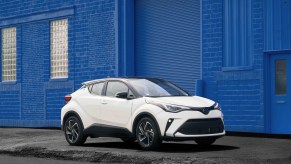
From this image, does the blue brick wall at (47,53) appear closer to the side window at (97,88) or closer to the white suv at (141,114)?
the side window at (97,88)

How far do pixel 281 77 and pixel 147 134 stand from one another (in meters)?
5.54

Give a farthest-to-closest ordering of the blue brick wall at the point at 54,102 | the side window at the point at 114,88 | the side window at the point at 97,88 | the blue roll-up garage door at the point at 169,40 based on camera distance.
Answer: the blue brick wall at the point at 54,102
the blue roll-up garage door at the point at 169,40
the side window at the point at 97,88
the side window at the point at 114,88

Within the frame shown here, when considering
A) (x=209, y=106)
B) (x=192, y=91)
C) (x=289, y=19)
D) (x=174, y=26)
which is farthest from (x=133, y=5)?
(x=209, y=106)

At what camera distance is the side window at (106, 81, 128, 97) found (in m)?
14.0

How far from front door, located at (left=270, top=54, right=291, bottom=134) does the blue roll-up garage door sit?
3201mm

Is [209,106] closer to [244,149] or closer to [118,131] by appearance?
[244,149]

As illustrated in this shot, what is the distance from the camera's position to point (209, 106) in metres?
13.0

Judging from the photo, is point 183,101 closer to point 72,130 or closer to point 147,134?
point 147,134

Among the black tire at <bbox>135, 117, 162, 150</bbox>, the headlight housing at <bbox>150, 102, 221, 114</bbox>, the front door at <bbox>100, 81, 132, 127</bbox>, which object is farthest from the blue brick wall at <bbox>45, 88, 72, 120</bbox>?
the headlight housing at <bbox>150, 102, 221, 114</bbox>

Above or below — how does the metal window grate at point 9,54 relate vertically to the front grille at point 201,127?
above

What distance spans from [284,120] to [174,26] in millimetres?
5317

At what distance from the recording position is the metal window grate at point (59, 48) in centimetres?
2328

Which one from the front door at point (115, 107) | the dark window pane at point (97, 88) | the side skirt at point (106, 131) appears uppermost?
the dark window pane at point (97, 88)

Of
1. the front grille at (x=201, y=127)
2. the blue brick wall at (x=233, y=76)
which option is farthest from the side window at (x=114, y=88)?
the blue brick wall at (x=233, y=76)
